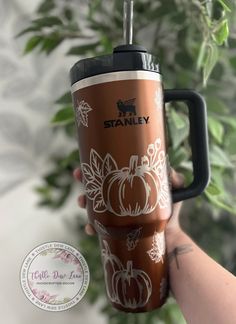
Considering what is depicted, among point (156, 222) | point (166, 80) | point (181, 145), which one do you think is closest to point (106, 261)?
point (156, 222)

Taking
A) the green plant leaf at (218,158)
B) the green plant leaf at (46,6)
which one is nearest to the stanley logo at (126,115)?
the green plant leaf at (218,158)

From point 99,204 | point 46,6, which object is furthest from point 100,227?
point 46,6

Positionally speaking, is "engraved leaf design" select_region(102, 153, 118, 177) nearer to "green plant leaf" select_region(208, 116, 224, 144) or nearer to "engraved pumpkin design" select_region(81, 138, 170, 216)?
"engraved pumpkin design" select_region(81, 138, 170, 216)

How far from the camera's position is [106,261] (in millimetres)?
486

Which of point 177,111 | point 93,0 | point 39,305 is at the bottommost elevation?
point 39,305

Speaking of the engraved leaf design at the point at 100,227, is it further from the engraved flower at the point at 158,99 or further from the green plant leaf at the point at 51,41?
the green plant leaf at the point at 51,41

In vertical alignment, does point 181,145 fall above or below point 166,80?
below

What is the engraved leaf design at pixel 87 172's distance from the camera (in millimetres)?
442

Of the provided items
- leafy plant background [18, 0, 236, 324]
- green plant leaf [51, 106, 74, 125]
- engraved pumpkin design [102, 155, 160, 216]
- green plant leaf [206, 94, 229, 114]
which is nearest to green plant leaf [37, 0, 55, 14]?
leafy plant background [18, 0, 236, 324]

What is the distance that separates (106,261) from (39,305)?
11 cm

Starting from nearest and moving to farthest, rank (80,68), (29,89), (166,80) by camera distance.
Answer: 1. (80,68)
2. (166,80)
3. (29,89)

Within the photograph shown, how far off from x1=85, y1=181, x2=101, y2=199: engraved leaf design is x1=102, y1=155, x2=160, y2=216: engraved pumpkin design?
1 cm

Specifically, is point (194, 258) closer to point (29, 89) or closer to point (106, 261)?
point (106, 261)

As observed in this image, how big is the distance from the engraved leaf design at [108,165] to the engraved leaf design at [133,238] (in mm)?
75
